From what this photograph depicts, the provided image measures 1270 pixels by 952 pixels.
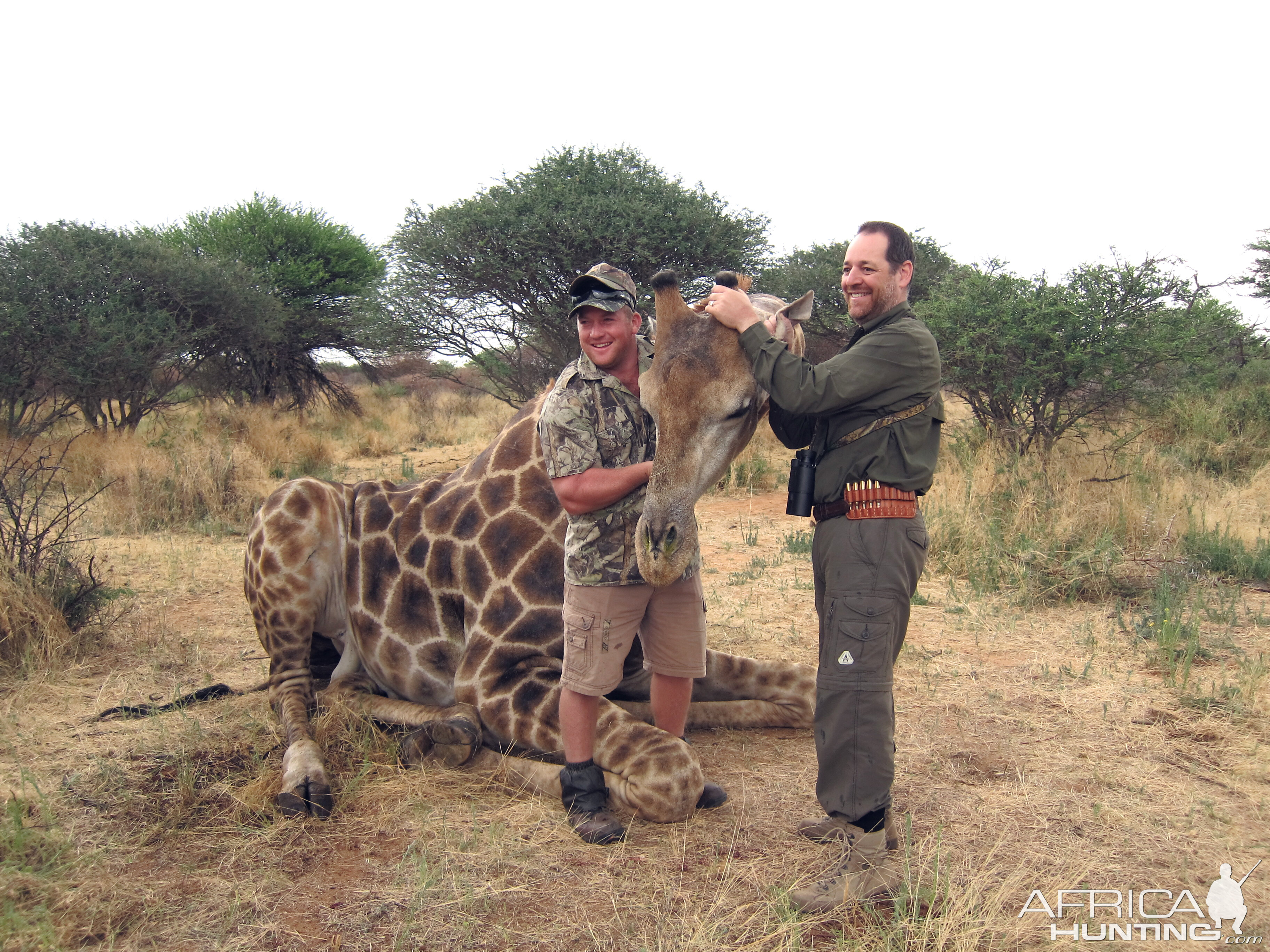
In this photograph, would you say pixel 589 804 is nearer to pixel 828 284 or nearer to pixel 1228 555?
pixel 1228 555

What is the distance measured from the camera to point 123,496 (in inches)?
342

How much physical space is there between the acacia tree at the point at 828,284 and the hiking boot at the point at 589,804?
42.7ft

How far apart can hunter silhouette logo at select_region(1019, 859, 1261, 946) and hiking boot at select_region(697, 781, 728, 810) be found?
3.53 feet

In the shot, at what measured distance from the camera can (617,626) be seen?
311 cm

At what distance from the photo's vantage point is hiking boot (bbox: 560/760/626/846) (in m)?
2.97

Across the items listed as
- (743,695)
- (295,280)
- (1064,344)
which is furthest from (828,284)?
(743,695)

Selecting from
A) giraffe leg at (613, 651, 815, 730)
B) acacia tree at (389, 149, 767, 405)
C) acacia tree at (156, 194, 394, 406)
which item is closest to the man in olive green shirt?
giraffe leg at (613, 651, 815, 730)

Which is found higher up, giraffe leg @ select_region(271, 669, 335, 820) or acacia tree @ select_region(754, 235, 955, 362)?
acacia tree @ select_region(754, 235, 955, 362)

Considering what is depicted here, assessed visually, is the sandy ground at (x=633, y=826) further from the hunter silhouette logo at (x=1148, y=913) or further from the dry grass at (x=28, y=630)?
the dry grass at (x=28, y=630)

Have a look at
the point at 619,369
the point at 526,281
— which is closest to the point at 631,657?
the point at 619,369

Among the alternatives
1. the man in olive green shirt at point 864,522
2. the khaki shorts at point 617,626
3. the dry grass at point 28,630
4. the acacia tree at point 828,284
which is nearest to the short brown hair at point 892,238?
the man in olive green shirt at point 864,522

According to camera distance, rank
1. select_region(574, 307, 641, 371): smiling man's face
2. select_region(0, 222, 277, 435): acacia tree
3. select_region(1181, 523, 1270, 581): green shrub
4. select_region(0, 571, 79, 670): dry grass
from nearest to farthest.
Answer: select_region(574, 307, 641, 371): smiling man's face, select_region(0, 571, 79, 670): dry grass, select_region(1181, 523, 1270, 581): green shrub, select_region(0, 222, 277, 435): acacia tree

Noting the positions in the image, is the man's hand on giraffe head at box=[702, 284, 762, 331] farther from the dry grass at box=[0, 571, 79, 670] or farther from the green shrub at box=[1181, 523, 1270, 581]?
the green shrub at box=[1181, 523, 1270, 581]

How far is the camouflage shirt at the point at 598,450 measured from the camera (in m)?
3.01
